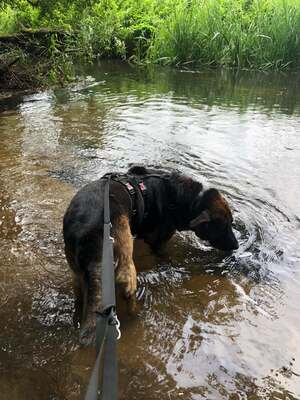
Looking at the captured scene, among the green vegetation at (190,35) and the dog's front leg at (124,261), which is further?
the green vegetation at (190,35)

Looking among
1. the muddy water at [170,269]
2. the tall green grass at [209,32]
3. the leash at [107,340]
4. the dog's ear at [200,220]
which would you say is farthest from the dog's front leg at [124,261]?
the tall green grass at [209,32]

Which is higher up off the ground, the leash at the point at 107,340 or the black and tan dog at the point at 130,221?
the leash at the point at 107,340

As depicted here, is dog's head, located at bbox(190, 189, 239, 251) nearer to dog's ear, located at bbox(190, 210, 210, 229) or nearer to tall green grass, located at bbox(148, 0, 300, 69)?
dog's ear, located at bbox(190, 210, 210, 229)

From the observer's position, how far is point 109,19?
15328mm

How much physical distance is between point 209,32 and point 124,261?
11.4 meters

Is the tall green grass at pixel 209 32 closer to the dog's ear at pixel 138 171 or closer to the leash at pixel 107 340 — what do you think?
the dog's ear at pixel 138 171

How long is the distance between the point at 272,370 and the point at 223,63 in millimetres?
11754

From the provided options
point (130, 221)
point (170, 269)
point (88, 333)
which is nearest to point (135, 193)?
point (130, 221)

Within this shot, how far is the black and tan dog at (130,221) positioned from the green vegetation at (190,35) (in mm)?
7376

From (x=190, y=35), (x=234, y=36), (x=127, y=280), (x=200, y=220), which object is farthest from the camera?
(x=190, y=35)

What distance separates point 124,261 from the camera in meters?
2.92

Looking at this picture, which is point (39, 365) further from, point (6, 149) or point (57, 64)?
point (57, 64)

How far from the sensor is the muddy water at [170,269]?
257 centimetres

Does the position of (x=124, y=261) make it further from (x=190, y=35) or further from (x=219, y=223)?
(x=190, y=35)
